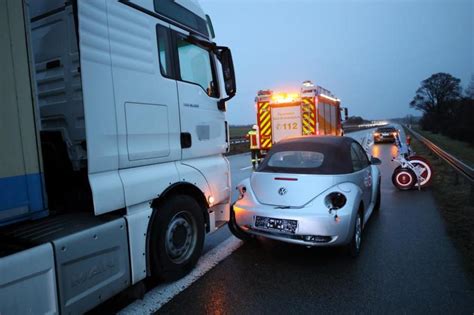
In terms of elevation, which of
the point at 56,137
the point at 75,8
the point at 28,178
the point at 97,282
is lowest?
the point at 97,282

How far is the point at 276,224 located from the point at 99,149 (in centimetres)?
228

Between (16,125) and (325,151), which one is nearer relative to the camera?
(16,125)

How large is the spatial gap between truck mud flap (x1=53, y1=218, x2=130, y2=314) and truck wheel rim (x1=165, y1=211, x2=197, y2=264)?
662 millimetres

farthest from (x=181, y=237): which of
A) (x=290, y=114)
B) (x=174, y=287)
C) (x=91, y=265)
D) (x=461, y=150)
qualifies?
(x=461, y=150)

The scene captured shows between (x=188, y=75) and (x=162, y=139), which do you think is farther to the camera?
(x=188, y=75)

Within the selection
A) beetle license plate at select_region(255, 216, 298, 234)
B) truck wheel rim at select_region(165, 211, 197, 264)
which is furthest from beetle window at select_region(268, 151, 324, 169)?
truck wheel rim at select_region(165, 211, 197, 264)

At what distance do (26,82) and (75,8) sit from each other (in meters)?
0.85

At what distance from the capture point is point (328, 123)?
47.2 ft

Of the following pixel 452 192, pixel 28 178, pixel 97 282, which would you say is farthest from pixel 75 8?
pixel 452 192

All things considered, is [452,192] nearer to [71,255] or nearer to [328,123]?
[328,123]

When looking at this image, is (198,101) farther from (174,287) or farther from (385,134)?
(385,134)

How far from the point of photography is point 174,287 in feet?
12.1

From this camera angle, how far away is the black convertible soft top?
15.3 ft

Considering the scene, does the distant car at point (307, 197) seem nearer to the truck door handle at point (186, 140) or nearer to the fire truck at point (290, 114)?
the truck door handle at point (186, 140)
